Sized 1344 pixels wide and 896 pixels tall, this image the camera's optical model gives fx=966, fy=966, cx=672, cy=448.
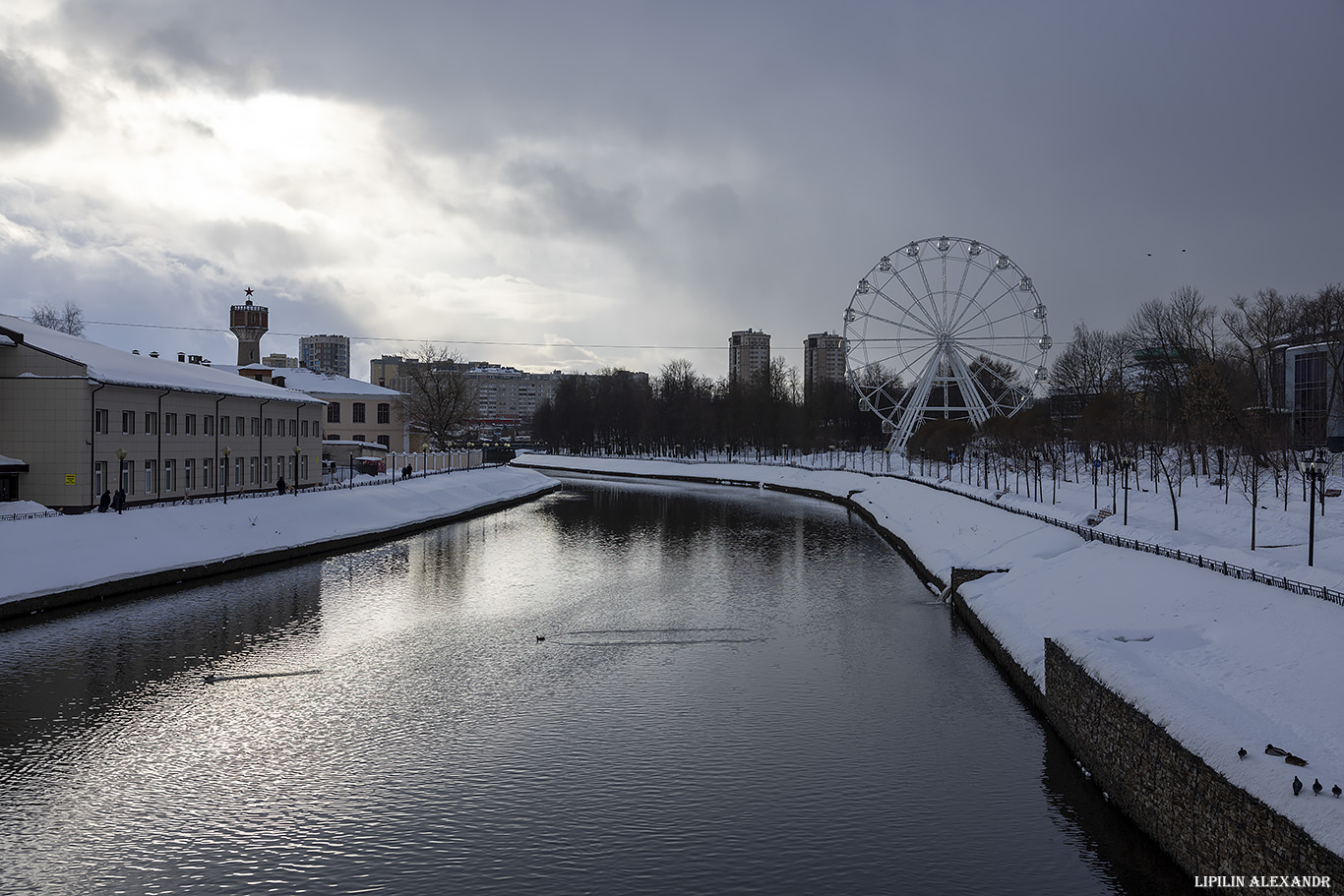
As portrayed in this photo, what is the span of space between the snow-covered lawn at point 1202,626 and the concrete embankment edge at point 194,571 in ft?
96.6

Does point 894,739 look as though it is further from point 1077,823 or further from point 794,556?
point 794,556

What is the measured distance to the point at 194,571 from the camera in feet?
128

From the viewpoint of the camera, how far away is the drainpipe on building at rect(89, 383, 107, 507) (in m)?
42.1

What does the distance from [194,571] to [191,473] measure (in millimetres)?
13674

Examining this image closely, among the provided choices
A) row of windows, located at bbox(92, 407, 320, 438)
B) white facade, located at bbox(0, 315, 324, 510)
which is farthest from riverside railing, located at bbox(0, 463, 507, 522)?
row of windows, located at bbox(92, 407, 320, 438)

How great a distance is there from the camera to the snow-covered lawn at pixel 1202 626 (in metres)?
13.3

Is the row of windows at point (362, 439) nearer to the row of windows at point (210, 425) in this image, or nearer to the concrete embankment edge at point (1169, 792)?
the row of windows at point (210, 425)

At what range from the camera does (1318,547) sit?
30.5 m

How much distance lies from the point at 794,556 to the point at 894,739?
28077 mm

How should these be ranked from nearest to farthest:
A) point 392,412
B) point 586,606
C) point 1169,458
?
point 586,606
point 1169,458
point 392,412

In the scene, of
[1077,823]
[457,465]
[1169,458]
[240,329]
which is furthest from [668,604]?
[240,329]

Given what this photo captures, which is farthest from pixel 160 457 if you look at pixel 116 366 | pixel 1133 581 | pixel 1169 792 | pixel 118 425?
pixel 1169 792

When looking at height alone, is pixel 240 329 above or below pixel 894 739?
above

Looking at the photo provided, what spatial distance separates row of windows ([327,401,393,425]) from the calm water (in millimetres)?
62650
